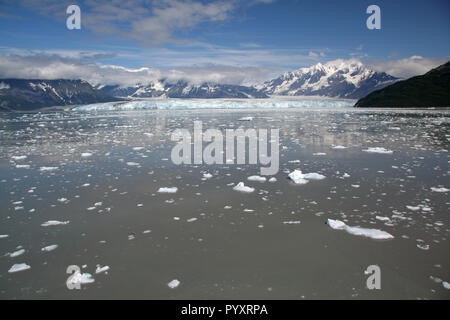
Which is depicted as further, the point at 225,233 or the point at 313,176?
the point at 313,176

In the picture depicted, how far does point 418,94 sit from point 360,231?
146 m

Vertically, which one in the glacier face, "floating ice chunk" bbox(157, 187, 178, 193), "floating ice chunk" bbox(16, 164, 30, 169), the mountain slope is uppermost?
the mountain slope

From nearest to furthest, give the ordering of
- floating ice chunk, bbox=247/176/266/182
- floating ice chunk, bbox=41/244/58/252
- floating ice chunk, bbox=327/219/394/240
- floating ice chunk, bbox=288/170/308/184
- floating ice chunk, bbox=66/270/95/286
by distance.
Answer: floating ice chunk, bbox=66/270/95/286, floating ice chunk, bbox=41/244/58/252, floating ice chunk, bbox=327/219/394/240, floating ice chunk, bbox=288/170/308/184, floating ice chunk, bbox=247/176/266/182

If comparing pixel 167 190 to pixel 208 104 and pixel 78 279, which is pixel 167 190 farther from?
pixel 208 104

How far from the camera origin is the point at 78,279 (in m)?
3.82

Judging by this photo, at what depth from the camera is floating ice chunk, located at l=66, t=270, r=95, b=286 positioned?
3.79 meters

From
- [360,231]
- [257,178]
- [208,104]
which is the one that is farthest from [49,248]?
[208,104]

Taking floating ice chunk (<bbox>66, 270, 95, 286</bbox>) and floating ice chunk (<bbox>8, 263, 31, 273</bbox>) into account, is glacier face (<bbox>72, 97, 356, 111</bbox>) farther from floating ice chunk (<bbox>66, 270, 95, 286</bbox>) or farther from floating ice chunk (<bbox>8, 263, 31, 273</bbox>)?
floating ice chunk (<bbox>66, 270, 95, 286</bbox>)

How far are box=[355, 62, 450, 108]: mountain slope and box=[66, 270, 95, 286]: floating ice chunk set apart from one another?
126 m

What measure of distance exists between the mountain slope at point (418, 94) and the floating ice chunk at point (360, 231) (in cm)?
12197

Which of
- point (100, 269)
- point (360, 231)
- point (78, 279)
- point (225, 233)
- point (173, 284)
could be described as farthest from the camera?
point (225, 233)

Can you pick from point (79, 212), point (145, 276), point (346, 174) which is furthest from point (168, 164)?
point (145, 276)

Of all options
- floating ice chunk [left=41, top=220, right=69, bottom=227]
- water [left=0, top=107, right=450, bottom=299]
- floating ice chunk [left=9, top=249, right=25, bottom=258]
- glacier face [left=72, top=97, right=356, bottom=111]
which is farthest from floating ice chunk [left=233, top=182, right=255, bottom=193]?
glacier face [left=72, top=97, right=356, bottom=111]
